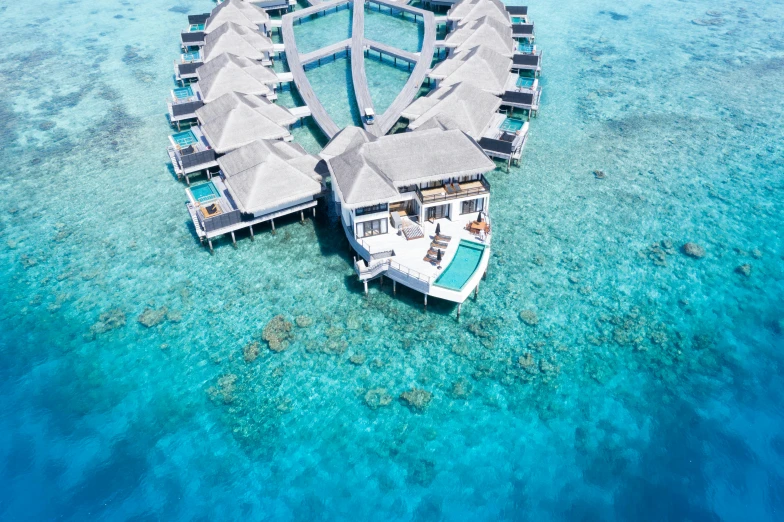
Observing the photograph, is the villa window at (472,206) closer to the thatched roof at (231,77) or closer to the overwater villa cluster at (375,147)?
the overwater villa cluster at (375,147)

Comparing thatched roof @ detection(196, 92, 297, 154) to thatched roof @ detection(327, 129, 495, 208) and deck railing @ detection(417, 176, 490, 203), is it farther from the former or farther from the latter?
deck railing @ detection(417, 176, 490, 203)

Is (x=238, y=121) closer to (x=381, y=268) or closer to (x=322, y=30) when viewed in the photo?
(x=381, y=268)

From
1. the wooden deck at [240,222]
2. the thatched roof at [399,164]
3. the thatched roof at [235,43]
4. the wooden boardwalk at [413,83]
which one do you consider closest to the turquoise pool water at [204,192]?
the wooden deck at [240,222]

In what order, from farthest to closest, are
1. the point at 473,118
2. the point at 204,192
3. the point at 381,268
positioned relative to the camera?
1. the point at 473,118
2. the point at 204,192
3. the point at 381,268

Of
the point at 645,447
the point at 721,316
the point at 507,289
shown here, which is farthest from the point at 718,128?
the point at 645,447

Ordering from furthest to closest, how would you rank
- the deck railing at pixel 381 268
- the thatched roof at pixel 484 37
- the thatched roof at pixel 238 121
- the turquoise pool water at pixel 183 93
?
the thatched roof at pixel 484 37, the turquoise pool water at pixel 183 93, the thatched roof at pixel 238 121, the deck railing at pixel 381 268

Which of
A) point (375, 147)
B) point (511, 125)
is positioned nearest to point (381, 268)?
point (375, 147)

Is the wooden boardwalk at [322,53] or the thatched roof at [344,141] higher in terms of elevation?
the wooden boardwalk at [322,53]
